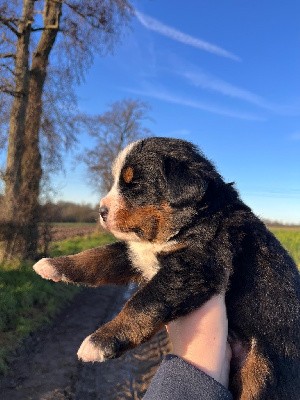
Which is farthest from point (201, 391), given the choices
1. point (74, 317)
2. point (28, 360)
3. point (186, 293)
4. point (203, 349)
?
point (74, 317)

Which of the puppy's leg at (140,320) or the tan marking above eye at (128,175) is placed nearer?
Answer: the puppy's leg at (140,320)

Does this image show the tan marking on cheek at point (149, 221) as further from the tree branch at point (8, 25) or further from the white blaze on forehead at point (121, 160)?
the tree branch at point (8, 25)

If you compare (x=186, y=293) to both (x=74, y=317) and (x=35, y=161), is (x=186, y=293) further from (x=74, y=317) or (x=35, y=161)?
(x=35, y=161)

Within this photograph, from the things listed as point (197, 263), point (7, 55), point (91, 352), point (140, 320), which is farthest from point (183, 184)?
point (7, 55)

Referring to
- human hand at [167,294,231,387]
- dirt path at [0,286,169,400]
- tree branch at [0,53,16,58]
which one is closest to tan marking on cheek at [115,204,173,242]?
human hand at [167,294,231,387]

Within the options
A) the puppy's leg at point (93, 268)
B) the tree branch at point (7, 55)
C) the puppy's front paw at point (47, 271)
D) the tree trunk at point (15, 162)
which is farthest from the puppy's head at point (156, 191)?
the tree branch at point (7, 55)

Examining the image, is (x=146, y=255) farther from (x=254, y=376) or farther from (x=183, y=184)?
(x=254, y=376)

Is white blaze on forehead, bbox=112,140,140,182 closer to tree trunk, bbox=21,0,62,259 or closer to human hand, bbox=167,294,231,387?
human hand, bbox=167,294,231,387
